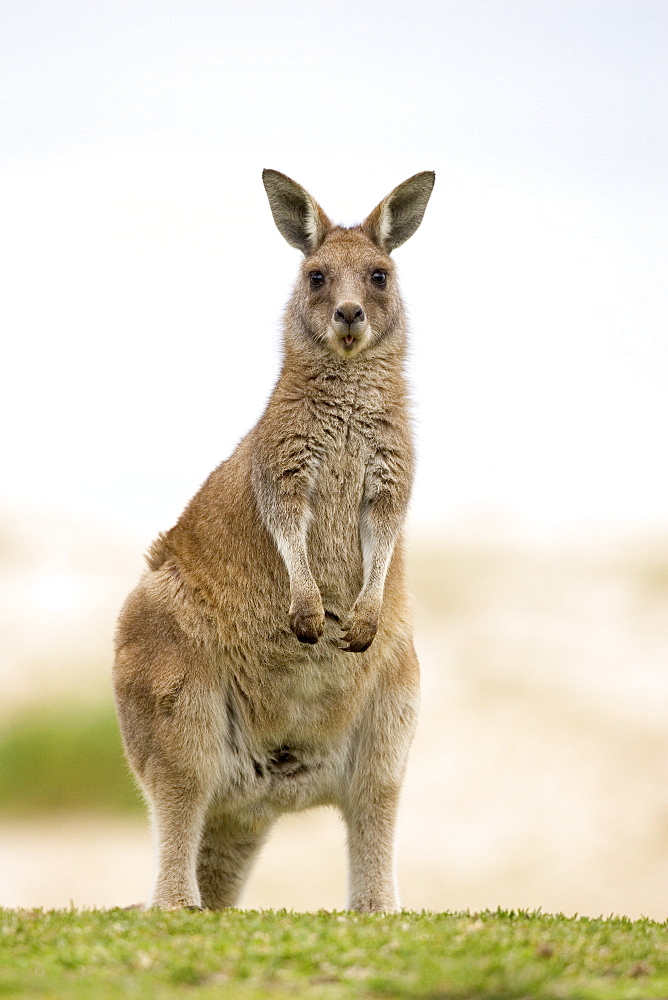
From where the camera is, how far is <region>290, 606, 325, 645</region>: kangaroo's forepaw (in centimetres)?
687

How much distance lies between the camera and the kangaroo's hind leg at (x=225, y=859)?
7445 mm

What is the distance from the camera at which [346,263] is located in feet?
24.3

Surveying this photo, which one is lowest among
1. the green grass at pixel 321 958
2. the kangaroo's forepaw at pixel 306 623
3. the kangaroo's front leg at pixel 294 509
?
the green grass at pixel 321 958

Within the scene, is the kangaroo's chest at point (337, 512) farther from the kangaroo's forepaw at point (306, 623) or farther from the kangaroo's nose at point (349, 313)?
the kangaroo's nose at point (349, 313)

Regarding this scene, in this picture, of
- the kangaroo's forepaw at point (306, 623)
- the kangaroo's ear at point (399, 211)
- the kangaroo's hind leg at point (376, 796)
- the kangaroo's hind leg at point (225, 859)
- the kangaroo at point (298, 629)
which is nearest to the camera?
the kangaroo's forepaw at point (306, 623)

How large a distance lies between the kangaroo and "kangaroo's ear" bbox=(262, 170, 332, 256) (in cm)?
28

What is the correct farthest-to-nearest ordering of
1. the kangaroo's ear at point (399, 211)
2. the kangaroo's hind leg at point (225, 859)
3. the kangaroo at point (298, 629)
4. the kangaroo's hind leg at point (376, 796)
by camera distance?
the kangaroo's ear at point (399, 211)
the kangaroo's hind leg at point (225, 859)
the kangaroo's hind leg at point (376, 796)
the kangaroo at point (298, 629)

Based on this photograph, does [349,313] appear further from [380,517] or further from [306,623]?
[306,623]

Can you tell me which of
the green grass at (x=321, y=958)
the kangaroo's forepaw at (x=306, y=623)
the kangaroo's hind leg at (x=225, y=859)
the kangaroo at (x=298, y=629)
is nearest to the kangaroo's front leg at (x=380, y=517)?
the kangaroo at (x=298, y=629)

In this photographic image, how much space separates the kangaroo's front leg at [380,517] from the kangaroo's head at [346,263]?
661mm

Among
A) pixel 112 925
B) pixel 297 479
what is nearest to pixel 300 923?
pixel 112 925

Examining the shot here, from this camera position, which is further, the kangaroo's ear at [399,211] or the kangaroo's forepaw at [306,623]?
the kangaroo's ear at [399,211]

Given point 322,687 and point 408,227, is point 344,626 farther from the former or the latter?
point 408,227

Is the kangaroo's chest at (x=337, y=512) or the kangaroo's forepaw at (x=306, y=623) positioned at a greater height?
the kangaroo's chest at (x=337, y=512)
